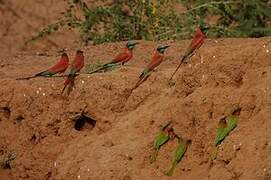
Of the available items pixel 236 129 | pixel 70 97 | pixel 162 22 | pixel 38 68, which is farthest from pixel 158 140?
pixel 162 22

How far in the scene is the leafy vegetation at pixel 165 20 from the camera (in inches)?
554

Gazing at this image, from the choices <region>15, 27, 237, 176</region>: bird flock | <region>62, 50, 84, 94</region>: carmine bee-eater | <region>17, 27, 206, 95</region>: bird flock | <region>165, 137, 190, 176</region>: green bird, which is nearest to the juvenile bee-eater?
<region>15, 27, 237, 176</region>: bird flock

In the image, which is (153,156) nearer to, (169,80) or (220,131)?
(220,131)

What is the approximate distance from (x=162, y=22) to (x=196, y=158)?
6.71 meters

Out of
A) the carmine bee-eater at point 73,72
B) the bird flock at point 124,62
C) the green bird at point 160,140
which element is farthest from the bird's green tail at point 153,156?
the carmine bee-eater at point 73,72

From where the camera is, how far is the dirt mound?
290 inches

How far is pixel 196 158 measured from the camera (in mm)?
7684

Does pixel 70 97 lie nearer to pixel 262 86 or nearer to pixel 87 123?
pixel 87 123

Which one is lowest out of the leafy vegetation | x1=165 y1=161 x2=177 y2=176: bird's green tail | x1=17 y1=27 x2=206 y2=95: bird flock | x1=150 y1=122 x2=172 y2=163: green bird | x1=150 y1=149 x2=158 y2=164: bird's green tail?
the leafy vegetation

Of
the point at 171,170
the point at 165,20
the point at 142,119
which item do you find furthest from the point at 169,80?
the point at 165,20

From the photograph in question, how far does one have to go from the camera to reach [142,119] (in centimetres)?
836

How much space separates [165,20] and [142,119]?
5956 mm

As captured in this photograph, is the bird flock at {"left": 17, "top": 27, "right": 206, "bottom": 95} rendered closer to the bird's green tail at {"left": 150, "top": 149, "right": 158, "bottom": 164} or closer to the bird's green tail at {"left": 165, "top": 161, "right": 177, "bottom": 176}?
the bird's green tail at {"left": 150, "top": 149, "right": 158, "bottom": 164}

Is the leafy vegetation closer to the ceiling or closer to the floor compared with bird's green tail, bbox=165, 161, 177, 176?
closer to the floor
